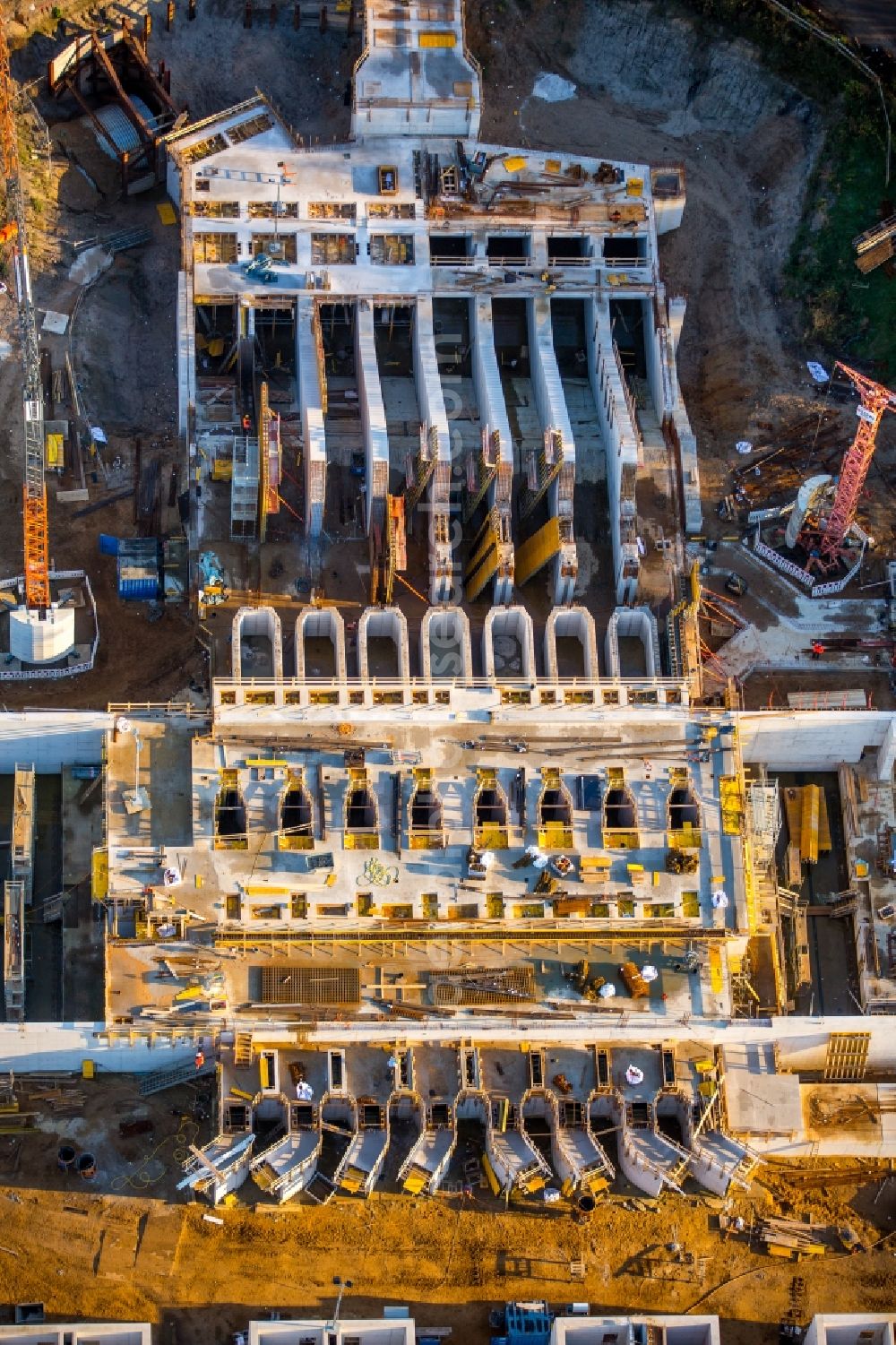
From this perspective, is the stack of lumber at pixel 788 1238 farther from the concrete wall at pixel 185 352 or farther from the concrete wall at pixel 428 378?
the concrete wall at pixel 185 352

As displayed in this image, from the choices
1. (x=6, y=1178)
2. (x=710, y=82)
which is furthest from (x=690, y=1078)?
(x=710, y=82)

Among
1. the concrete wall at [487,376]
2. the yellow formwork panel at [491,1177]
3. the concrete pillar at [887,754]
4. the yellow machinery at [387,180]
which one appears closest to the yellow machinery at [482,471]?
the concrete wall at [487,376]

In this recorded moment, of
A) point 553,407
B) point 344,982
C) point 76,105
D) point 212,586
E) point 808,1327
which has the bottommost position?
point 808,1327

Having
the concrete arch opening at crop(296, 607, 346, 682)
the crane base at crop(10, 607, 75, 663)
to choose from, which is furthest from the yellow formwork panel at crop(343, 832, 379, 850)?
the crane base at crop(10, 607, 75, 663)

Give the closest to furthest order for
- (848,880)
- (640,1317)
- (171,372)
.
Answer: (640,1317) → (848,880) → (171,372)

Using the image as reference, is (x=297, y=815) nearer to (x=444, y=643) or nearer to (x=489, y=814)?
(x=489, y=814)

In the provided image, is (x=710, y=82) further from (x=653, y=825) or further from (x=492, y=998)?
(x=492, y=998)

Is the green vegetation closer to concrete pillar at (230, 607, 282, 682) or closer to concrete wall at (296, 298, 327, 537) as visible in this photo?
concrete wall at (296, 298, 327, 537)
